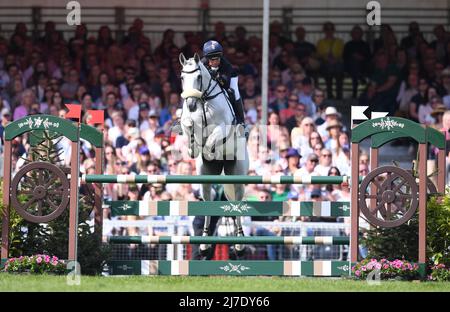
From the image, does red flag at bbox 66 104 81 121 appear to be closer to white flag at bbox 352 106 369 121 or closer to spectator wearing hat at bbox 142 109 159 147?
white flag at bbox 352 106 369 121

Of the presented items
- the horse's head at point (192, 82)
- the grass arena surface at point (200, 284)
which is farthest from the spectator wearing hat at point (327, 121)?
the grass arena surface at point (200, 284)

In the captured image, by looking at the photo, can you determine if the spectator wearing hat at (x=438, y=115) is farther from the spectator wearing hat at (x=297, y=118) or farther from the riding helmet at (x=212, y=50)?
the riding helmet at (x=212, y=50)

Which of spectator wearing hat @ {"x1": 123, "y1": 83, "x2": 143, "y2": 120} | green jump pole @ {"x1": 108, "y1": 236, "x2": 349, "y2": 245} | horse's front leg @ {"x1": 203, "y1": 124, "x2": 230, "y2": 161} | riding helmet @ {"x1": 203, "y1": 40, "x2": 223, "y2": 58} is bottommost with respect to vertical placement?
green jump pole @ {"x1": 108, "y1": 236, "x2": 349, "y2": 245}

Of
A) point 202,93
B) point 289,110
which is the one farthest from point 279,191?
point 202,93

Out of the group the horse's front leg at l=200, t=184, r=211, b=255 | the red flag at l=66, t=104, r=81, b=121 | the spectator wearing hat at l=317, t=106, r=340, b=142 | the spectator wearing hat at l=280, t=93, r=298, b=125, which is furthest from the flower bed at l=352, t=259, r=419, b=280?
the spectator wearing hat at l=280, t=93, r=298, b=125

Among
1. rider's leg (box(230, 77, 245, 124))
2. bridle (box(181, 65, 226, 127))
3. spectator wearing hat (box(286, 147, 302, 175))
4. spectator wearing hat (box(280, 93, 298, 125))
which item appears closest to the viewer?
bridle (box(181, 65, 226, 127))

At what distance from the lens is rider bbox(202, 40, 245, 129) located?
1303 cm

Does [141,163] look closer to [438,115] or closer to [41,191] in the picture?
[438,115]

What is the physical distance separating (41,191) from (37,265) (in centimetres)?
72

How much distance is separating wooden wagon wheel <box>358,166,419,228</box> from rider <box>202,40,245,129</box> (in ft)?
8.26

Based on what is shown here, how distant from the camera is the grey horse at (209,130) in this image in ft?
40.9

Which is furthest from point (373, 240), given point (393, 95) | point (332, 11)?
point (332, 11)

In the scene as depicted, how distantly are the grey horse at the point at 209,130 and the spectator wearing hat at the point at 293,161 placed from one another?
10.3 feet

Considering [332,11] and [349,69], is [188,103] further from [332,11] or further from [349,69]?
[332,11]
